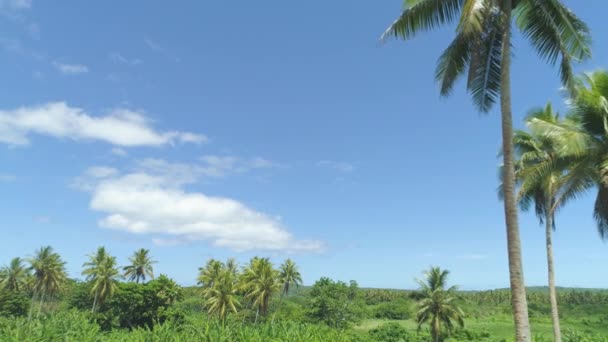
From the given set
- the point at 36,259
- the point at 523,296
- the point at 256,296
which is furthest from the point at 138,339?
the point at 36,259

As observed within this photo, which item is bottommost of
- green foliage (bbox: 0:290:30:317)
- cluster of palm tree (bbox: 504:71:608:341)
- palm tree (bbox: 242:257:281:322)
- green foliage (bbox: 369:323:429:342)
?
green foliage (bbox: 369:323:429:342)

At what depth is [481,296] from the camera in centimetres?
12288

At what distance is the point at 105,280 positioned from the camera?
62062 mm

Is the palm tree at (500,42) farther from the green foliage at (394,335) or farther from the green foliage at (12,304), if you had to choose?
the green foliage at (12,304)

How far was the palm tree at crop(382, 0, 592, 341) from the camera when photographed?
992 centimetres

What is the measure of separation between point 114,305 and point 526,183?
54.3 m

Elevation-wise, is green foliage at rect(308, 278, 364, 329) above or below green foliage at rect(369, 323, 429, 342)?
above

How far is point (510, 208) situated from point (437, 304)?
4046 centimetres

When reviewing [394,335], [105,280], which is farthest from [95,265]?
[394,335]

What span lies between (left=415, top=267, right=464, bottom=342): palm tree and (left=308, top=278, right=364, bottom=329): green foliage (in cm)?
1329

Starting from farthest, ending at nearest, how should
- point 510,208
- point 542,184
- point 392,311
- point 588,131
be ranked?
point 392,311, point 542,184, point 588,131, point 510,208

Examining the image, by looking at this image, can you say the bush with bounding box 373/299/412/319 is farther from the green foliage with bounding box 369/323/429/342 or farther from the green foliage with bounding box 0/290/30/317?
the green foliage with bounding box 0/290/30/317

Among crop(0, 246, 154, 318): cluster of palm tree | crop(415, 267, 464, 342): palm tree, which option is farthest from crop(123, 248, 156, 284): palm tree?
crop(415, 267, 464, 342): palm tree

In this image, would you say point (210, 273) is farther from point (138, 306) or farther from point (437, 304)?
point (437, 304)
